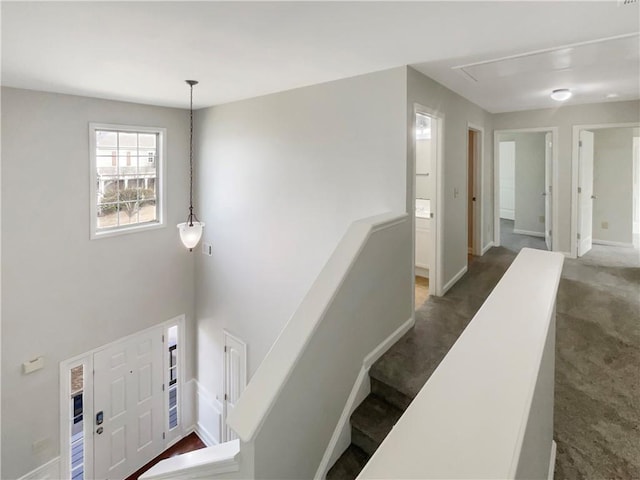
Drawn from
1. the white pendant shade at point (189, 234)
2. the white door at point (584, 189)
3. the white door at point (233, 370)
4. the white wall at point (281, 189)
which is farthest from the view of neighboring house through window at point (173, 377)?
the white door at point (584, 189)

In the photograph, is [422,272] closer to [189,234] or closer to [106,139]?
[189,234]

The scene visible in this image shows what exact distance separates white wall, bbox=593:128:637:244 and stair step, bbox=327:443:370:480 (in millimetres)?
6383

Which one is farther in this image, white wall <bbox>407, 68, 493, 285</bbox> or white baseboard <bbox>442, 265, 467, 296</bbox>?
white baseboard <bbox>442, 265, 467, 296</bbox>

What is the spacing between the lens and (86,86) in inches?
153

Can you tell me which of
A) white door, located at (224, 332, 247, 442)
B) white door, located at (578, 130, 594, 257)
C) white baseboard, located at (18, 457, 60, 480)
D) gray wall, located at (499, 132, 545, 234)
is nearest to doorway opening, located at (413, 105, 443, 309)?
white door, located at (578, 130, 594, 257)

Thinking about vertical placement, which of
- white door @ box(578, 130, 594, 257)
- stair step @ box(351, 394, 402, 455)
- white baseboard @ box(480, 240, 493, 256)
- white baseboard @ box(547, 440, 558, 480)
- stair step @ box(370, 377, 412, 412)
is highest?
white door @ box(578, 130, 594, 257)

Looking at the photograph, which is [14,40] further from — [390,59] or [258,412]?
[258,412]

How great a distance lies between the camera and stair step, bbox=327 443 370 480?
2473 millimetres

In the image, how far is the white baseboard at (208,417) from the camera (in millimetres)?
5590

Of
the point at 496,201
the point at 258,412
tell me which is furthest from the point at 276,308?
the point at 496,201

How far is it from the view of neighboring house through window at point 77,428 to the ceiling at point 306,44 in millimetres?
3728

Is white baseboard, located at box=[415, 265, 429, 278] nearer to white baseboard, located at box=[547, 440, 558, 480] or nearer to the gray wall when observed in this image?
white baseboard, located at box=[547, 440, 558, 480]

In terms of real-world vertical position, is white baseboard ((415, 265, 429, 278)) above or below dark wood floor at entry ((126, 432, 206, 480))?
above

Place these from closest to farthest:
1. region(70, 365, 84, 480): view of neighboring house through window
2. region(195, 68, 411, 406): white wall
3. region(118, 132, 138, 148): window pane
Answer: region(195, 68, 411, 406): white wall
region(70, 365, 84, 480): view of neighboring house through window
region(118, 132, 138, 148): window pane
